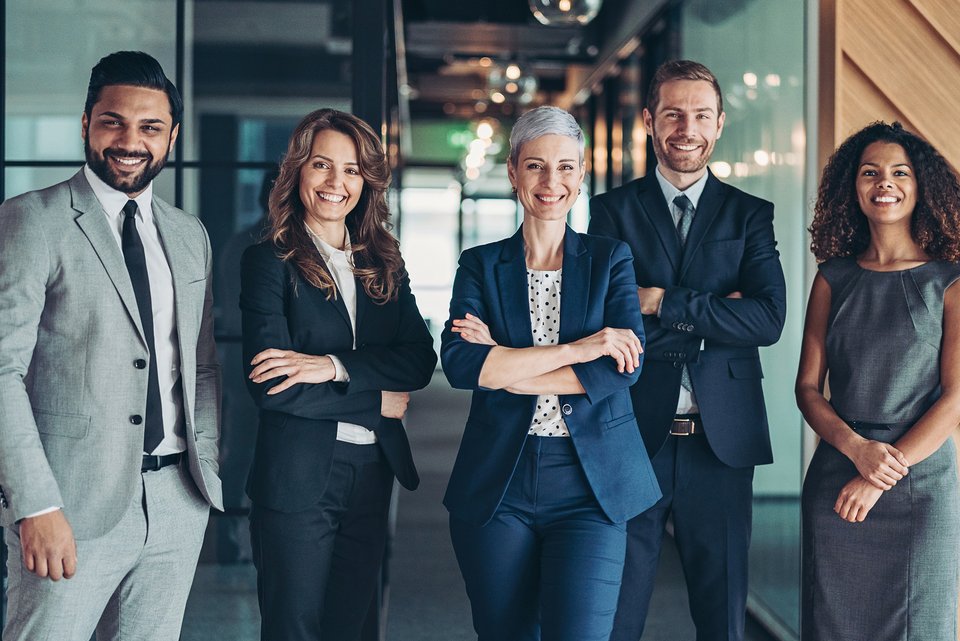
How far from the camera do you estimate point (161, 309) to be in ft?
7.83

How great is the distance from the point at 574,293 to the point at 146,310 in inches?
43.7

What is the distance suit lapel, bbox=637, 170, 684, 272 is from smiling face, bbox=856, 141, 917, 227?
551 mm

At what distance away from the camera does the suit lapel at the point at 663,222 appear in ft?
9.42

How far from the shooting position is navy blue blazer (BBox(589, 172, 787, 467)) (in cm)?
271

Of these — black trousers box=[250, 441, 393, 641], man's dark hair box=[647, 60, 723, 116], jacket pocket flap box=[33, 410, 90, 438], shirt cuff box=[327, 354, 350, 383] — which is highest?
man's dark hair box=[647, 60, 723, 116]

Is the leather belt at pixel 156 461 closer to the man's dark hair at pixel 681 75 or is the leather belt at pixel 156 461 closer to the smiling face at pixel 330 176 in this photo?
the smiling face at pixel 330 176

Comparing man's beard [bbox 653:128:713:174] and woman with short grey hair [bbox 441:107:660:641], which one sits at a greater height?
man's beard [bbox 653:128:713:174]

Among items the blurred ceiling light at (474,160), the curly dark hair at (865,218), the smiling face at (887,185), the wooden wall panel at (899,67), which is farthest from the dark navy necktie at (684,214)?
the blurred ceiling light at (474,160)

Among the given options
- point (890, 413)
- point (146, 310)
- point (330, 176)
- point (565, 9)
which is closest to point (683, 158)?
point (890, 413)

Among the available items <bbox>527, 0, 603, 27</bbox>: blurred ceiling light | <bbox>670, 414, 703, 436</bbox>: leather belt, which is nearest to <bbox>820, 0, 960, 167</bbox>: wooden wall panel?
<bbox>670, 414, 703, 436</bbox>: leather belt

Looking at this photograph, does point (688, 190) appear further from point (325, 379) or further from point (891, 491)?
point (325, 379)

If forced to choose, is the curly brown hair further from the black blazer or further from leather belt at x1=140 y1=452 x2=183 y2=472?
leather belt at x1=140 y1=452 x2=183 y2=472

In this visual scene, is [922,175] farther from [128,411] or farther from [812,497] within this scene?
[128,411]

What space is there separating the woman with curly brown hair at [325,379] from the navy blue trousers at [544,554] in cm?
40
